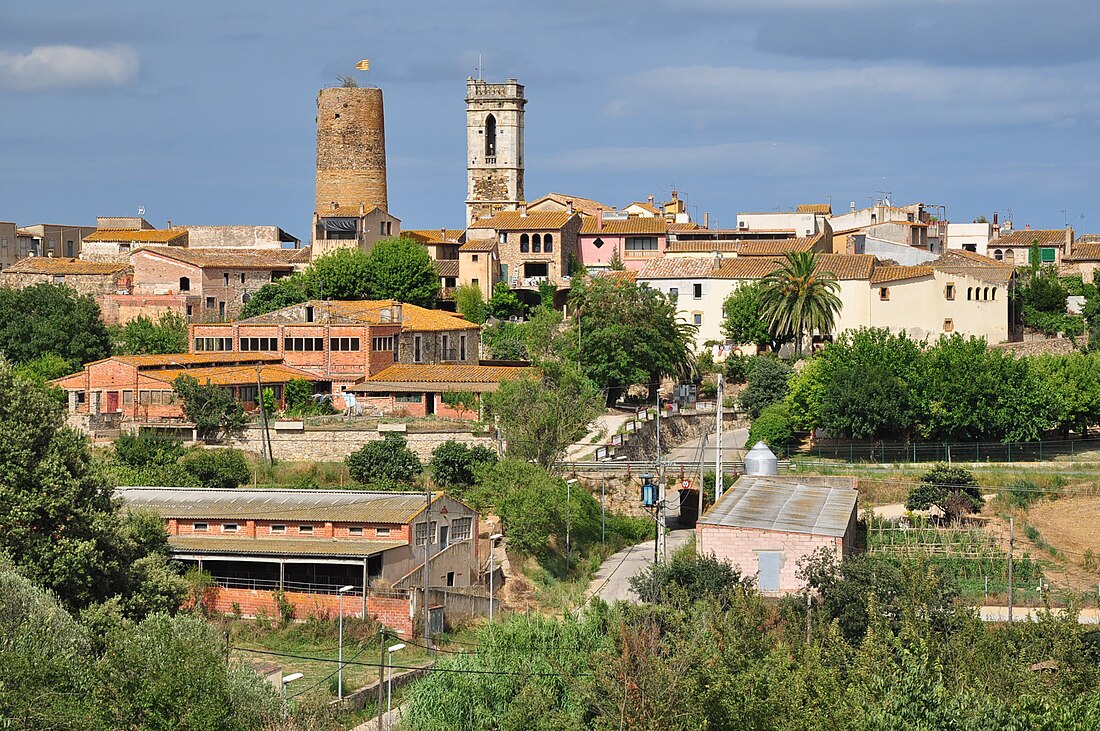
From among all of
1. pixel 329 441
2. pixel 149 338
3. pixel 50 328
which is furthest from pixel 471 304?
pixel 329 441

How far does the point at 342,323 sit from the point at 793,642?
25.8m

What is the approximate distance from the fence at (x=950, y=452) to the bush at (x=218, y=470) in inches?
609

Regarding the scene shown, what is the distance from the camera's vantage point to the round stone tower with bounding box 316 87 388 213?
67375mm

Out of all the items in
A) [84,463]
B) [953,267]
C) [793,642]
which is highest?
[953,267]

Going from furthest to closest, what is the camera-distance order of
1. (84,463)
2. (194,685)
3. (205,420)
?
(205,420) → (84,463) → (194,685)

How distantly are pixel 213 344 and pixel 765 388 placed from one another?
18081mm

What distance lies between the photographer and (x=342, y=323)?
49.9m

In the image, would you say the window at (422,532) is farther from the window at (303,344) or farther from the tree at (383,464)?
the window at (303,344)

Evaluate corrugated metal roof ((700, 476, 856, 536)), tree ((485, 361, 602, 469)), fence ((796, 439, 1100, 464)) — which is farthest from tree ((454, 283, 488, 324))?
corrugated metal roof ((700, 476, 856, 536))

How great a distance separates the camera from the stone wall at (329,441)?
144 feet

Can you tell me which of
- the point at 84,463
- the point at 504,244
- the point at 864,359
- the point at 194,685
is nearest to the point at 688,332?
the point at 864,359

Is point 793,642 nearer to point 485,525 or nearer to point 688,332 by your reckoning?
point 485,525

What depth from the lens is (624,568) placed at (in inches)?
1465

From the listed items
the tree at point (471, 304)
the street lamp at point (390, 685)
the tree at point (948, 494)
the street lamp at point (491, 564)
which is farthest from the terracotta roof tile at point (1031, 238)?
the street lamp at point (390, 685)
